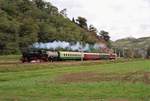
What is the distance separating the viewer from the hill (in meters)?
82.3

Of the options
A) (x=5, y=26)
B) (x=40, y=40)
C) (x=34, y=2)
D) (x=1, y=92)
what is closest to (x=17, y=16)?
(x=40, y=40)

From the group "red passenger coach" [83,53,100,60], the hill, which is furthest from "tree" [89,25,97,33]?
"red passenger coach" [83,53,100,60]

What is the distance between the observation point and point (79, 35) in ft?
381

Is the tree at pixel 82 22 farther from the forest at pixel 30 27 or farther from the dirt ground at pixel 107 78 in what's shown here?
the dirt ground at pixel 107 78

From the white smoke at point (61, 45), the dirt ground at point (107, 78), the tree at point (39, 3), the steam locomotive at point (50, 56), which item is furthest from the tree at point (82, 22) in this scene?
the dirt ground at point (107, 78)

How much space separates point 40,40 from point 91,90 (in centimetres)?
6776

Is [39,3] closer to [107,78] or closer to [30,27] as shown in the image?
[30,27]

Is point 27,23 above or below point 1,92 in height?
above

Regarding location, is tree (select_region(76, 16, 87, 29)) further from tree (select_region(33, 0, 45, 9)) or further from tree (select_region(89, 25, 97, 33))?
tree (select_region(33, 0, 45, 9))

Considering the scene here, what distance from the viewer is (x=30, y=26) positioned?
9069 cm

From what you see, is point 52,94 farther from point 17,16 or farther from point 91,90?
point 17,16

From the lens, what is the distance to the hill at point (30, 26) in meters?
82.3

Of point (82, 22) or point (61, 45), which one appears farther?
point (82, 22)

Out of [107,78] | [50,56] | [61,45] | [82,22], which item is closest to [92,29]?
[82,22]
